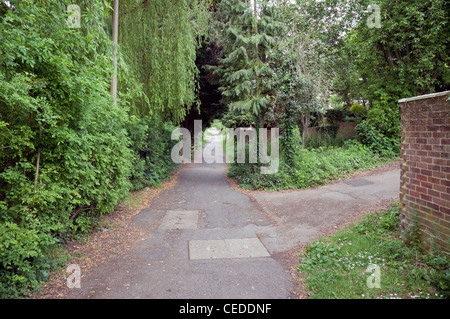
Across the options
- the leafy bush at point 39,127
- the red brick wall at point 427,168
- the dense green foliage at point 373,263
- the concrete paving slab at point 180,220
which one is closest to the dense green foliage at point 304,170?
the concrete paving slab at point 180,220

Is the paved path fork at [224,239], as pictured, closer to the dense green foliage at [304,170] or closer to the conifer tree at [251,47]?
the dense green foliage at [304,170]

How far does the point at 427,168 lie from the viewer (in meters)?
3.72

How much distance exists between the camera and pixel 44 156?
146 inches

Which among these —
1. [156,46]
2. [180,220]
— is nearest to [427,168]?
[180,220]

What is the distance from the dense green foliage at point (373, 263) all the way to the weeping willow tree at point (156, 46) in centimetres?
566

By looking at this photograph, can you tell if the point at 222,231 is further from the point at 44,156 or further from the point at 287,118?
the point at 287,118

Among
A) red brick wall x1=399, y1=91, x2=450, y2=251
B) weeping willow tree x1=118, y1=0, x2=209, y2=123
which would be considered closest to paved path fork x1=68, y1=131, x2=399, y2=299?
red brick wall x1=399, y1=91, x2=450, y2=251

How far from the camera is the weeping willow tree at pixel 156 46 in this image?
7254 millimetres

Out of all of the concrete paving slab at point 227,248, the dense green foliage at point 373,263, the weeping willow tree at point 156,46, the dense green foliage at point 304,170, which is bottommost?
A: the concrete paving slab at point 227,248

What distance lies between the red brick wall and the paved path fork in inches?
70.6

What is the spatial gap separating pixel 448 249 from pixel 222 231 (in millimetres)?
Result: 3573

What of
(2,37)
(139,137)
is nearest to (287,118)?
(139,137)

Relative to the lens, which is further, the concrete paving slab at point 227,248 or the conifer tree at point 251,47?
the conifer tree at point 251,47

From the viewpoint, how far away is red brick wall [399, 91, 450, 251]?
3410 millimetres
